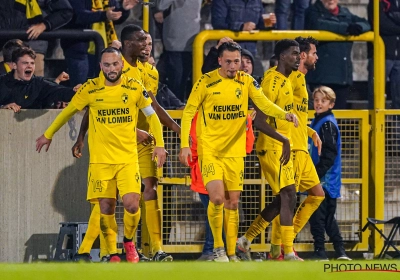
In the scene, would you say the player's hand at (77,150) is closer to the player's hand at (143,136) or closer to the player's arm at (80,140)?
the player's arm at (80,140)

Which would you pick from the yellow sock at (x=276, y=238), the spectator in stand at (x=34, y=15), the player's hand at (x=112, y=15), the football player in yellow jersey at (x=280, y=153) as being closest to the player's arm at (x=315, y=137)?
the football player in yellow jersey at (x=280, y=153)

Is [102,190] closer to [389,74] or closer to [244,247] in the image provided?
[244,247]

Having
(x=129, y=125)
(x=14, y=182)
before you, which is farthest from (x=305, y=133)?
(x=14, y=182)

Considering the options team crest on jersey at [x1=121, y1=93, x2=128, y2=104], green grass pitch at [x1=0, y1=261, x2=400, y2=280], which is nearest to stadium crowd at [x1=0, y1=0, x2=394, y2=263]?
team crest on jersey at [x1=121, y1=93, x2=128, y2=104]

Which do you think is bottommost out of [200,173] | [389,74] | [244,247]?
[244,247]

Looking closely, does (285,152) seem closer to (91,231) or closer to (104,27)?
(91,231)

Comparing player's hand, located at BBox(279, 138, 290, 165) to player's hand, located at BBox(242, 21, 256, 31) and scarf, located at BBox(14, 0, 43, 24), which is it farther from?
scarf, located at BBox(14, 0, 43, 24)

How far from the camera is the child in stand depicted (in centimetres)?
1280

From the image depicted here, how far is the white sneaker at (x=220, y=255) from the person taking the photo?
38.0 feet

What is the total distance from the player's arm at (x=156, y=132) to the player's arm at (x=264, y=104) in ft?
3.36

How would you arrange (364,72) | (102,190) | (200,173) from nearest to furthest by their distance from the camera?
(102,190) → (200,173) → (364,72)

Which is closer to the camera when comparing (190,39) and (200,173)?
(200,173)

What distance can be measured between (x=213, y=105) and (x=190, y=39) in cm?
198

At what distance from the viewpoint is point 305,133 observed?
40.8ft
